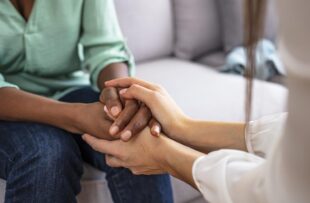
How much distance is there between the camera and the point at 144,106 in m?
1.14

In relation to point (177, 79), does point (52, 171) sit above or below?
above

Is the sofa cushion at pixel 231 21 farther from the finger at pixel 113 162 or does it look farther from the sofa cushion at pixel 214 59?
the finger at pixel 113 162

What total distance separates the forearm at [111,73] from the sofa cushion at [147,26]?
19.9 inches

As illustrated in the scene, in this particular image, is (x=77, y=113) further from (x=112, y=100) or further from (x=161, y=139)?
(x=161, y=139)

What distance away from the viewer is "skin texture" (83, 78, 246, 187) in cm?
102

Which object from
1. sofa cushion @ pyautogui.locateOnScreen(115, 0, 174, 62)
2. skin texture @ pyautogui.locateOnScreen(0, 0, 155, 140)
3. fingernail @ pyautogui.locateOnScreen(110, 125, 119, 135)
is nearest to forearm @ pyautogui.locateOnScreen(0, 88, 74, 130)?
skin texture @ pyautogui.locateOnScreen(0, 0, 155, 140)

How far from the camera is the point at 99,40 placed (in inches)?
52.0

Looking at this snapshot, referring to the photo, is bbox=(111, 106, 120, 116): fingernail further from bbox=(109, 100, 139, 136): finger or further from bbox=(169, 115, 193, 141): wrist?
bbox=(169, 115, 193, 141): wrist

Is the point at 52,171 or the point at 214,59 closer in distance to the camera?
the point at 52,171

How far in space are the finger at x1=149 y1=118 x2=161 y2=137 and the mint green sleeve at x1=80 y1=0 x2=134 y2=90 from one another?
0.26 metres

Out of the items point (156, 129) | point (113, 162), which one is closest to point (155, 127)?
point (156, 129)

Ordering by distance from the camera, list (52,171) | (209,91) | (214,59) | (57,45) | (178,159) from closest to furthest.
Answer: (178,159) → (52,171) → (57,45) → (209,91) → (214,59)

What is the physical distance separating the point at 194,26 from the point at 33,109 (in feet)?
3.16

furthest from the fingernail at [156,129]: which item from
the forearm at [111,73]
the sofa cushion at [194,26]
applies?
the sofa cushion at [194,26]
